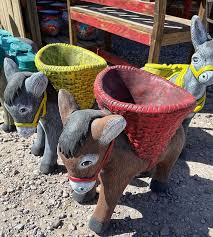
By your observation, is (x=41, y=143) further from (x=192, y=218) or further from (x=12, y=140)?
(x=192, y=218)

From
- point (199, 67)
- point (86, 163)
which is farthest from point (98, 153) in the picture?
point (199, 67)

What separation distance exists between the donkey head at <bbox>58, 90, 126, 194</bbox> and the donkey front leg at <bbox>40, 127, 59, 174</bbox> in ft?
1.87

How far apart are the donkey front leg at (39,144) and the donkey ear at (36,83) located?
0.55 meters

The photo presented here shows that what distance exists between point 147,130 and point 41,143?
3.10 feet

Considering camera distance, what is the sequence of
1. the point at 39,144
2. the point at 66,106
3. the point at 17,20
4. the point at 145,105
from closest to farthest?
the point at 66,106 → the point at 145,105 → the point at 39,144 → the point at 17,20

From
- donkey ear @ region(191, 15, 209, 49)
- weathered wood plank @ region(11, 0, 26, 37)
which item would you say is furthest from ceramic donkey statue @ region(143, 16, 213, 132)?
weathered wood plank @ region(11, 0, 26, 37)

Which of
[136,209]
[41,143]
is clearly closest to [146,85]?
[136,209]

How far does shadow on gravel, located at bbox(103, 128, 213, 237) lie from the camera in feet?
4.78

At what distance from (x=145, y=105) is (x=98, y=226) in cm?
63

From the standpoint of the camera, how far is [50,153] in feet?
5.61

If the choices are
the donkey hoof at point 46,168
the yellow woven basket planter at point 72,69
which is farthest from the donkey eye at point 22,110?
the donkey hoof at point 46,168

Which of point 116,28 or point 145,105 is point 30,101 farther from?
point 116,28

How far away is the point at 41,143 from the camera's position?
1.90m

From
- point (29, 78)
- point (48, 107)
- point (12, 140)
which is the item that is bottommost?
point (12, 140)
